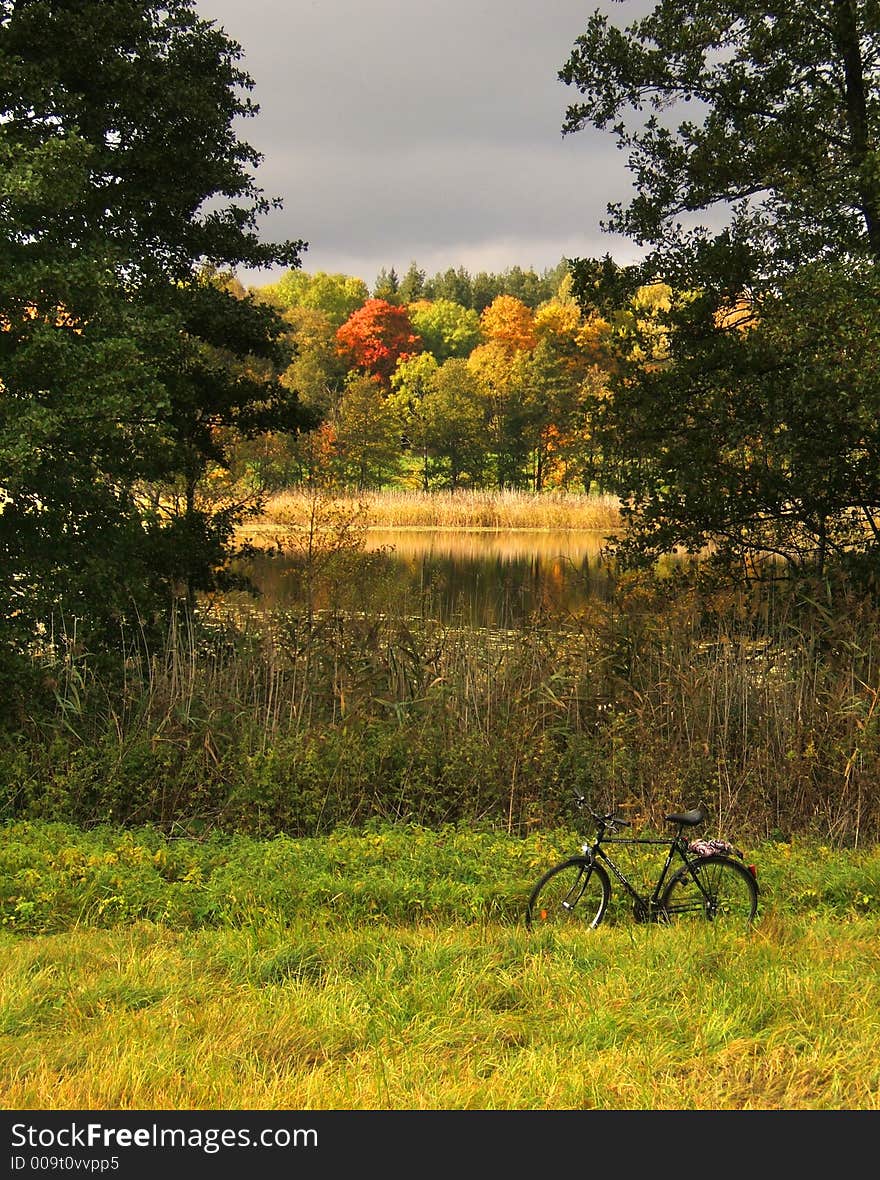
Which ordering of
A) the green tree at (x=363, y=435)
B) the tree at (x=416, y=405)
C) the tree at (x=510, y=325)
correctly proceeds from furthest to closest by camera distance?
1. the tree at (x=510, y=325)
2. the tree at (x=416, y=405)
3. the green tree at (x=363, y=435)

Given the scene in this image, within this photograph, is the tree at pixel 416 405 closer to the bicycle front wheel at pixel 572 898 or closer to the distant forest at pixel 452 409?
the distant forest at pixel 452 409

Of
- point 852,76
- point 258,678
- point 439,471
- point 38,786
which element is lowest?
point 38,786

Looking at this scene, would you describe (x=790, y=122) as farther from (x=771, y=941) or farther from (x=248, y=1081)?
(x=248, y=1081)

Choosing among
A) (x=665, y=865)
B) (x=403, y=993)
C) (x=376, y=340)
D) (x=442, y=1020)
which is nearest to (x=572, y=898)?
(x=665, y=865)

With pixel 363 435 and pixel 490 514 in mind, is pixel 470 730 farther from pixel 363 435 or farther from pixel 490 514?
pixel 363 435

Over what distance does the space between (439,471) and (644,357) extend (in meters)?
35.1

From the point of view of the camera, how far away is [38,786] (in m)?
8.40

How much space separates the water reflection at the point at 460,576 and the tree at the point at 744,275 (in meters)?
1.87

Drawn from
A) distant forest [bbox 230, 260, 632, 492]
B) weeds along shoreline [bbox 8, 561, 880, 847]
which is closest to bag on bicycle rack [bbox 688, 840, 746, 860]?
weeds along shoreline [bbox 8, 561, 880, 847]

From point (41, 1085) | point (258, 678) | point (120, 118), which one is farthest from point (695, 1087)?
point (120, 118)

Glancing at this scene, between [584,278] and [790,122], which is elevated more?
[790,122]

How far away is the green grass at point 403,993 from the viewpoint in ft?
10.9

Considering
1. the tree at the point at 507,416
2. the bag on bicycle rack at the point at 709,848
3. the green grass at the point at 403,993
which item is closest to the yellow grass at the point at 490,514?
the tree at the point at 507,416

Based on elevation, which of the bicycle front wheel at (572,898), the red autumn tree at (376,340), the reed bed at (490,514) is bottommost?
the bicycle front wheel at (572,898)
